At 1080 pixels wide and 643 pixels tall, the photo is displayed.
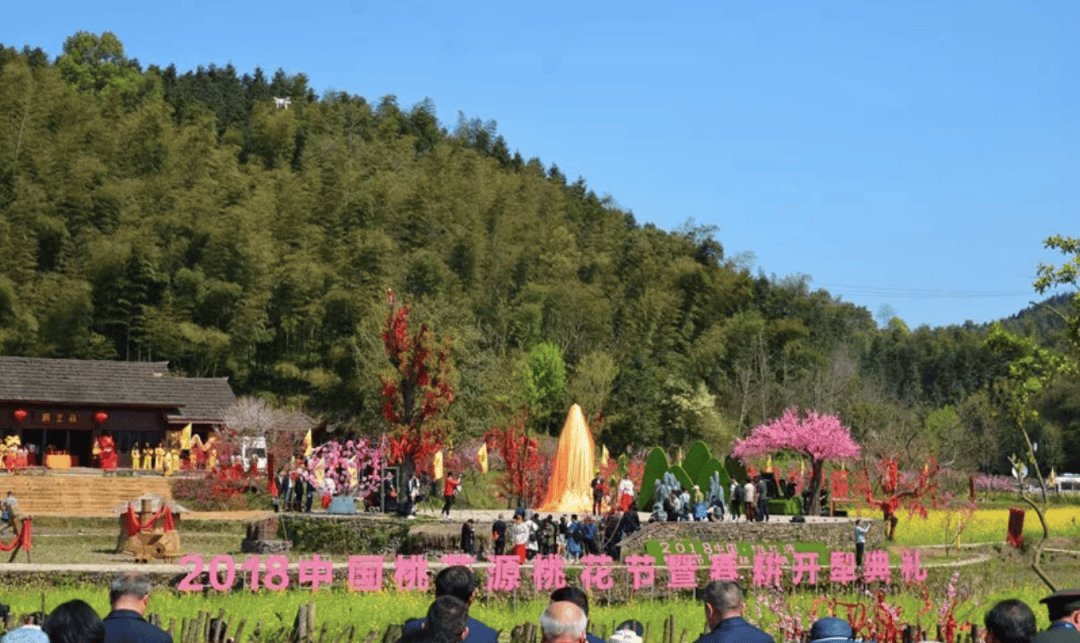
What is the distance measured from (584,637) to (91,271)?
53.8m

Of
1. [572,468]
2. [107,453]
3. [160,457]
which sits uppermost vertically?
[107,453]

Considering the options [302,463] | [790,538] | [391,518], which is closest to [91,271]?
[302,463]

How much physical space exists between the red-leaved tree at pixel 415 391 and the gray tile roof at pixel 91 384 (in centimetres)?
1512

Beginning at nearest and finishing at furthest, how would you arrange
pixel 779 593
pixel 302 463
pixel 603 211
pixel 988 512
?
pixel 779 593
pixel 302 463
pixel 988 512
pixel 603 211

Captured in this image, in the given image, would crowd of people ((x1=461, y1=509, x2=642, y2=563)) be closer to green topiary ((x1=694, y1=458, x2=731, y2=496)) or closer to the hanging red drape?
the hanging red drape

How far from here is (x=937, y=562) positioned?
30250 mm

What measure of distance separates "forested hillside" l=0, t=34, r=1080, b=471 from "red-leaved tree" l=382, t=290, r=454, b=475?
52.8ft

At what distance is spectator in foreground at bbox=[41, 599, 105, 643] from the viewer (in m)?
6.26

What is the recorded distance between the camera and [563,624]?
613 cm

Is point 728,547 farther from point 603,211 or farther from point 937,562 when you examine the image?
point 603,211

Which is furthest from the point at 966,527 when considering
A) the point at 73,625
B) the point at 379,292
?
the point at 73,625

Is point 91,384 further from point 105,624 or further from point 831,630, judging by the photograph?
point 831,630

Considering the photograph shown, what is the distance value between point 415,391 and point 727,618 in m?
25.4

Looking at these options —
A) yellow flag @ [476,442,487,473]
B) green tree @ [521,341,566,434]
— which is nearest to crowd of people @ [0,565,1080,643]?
yellow flag @ [476,442,487,473]
